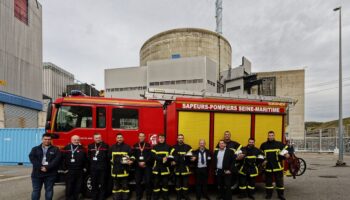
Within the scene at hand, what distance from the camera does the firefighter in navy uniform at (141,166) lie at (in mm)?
6812

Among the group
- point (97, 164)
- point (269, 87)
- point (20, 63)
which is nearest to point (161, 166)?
point (97, 164)

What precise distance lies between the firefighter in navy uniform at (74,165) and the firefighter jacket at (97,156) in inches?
7.2

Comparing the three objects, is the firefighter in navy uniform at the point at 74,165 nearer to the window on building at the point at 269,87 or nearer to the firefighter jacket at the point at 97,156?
the firefighter jacket at the point at 97,156

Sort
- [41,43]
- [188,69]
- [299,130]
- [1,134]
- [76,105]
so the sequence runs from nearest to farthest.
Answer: [76,105] < [1,134] < [41,43] < [188,69] < [299,130]

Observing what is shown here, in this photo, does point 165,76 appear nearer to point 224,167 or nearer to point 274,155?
point 274,155

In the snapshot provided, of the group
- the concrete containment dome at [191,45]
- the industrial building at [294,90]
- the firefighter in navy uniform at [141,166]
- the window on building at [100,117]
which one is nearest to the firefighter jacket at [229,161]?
the firefighter in navy uniform at [141,166]

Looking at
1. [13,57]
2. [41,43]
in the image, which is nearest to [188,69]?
[41,43]

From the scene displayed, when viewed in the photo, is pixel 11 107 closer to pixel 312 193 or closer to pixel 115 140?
pixel 115 140

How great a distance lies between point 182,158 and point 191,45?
161 feet

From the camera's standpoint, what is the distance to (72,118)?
23.4 ft

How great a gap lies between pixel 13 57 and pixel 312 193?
2745 centimetres

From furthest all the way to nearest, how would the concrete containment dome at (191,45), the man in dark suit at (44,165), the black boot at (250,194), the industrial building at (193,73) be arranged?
the concrete containment dome at (191,45) < the industrial building at (193,73) < the black boot at (250,194) < the man in dark suit at (44,165)

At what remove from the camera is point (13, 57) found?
25.5 meters

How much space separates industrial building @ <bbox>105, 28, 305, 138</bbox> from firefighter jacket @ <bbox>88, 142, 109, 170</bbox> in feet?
83.6
